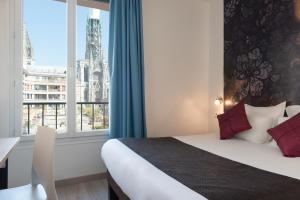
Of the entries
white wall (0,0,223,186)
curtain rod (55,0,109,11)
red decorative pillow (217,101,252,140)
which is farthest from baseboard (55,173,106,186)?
curtain rod (55,0,109,11)

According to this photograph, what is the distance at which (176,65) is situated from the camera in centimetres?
369

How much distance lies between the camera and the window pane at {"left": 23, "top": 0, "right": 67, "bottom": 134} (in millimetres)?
2818

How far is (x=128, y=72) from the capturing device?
3.09 metres

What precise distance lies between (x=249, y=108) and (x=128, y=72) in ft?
5.40

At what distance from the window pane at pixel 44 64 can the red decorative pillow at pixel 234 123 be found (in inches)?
81.7

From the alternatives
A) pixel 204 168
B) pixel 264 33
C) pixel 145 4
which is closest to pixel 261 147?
pixel 204 168

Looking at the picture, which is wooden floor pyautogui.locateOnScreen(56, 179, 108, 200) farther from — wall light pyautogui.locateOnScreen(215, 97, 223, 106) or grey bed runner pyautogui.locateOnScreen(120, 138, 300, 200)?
wall light pyautogui.locateOnScreen(215, 97, 223, 106)

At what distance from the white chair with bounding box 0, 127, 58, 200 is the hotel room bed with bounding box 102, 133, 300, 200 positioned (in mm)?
526

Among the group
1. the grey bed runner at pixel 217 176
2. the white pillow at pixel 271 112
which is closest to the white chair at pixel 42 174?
the grey bed runner at pixel 217 176

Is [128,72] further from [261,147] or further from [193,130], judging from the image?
[261,147]

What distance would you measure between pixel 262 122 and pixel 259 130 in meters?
0.10

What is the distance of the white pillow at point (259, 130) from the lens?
2.48 m

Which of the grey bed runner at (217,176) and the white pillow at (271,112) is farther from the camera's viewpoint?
the white pillow at (271,112)

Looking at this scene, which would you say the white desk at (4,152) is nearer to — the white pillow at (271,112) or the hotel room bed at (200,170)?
the hotel room bed at (200,170)
